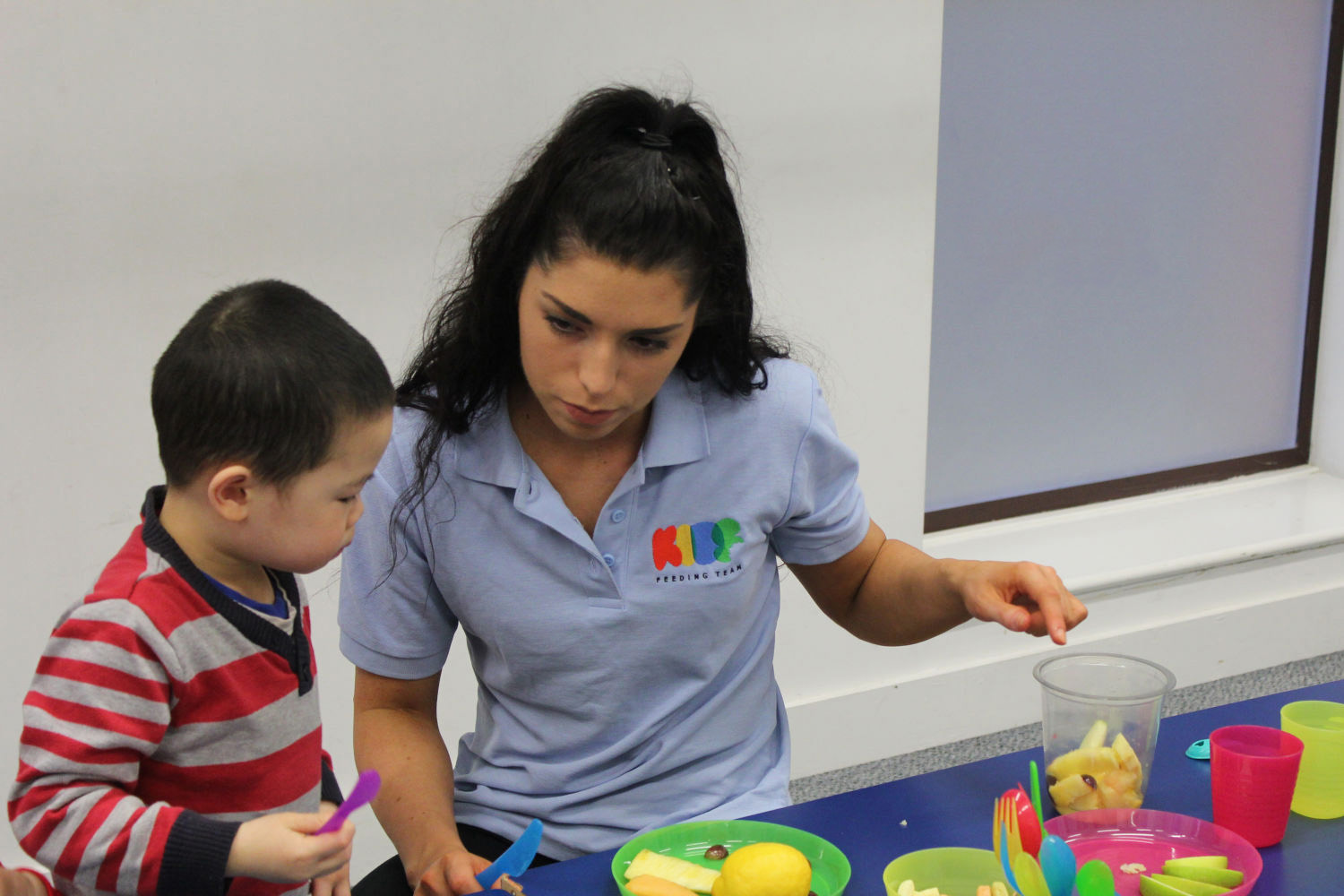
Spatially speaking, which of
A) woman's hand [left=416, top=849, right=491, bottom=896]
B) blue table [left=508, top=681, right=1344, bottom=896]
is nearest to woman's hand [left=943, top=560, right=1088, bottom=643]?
blue table [left=508, top=681, right=1344, bottom=896]

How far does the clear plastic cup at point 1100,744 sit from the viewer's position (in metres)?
0.95

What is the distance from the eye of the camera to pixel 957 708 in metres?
2.51

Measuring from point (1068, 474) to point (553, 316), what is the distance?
79.5 inches

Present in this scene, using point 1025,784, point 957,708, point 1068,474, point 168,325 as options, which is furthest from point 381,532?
point 1068,474

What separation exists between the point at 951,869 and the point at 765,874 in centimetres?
15

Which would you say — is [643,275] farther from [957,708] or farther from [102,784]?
[957,708]

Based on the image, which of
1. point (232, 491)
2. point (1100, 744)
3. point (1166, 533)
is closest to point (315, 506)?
point (232, 491)

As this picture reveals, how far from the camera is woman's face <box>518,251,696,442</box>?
1.00m

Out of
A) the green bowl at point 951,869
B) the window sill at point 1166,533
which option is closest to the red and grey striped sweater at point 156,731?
the green bowl at point 951,869

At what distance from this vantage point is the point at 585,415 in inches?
41.4

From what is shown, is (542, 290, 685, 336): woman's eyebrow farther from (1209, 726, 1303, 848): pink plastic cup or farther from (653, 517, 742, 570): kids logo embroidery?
(1209, 726, 1303, 848): pink plastic cup

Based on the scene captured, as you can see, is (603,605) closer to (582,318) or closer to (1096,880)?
(582,318)

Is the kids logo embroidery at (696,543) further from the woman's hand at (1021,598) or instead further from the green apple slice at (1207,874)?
the green apple slice at (1207,874)

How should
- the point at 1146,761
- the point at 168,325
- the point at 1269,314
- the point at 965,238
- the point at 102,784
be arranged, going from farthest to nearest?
the point at 1269,314, the point at 965,238, the point at 168,325, the point at 1146,761, the point at 102,784
